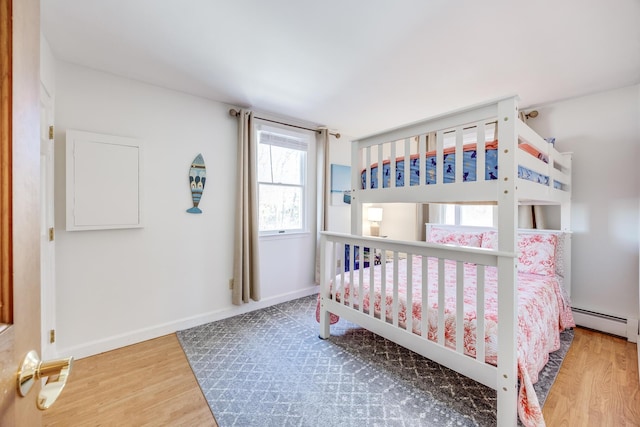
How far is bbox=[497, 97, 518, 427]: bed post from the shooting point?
1308 millimetres

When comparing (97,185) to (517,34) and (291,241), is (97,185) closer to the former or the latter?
(291,241)

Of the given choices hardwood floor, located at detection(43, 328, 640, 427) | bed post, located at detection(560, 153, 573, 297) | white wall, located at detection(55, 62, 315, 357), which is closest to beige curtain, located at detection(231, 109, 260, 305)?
white wall, located at detection(55, 62, 315, 357)

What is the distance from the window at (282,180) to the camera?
3156mm

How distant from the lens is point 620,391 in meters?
1.69

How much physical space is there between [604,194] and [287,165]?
10.5ft

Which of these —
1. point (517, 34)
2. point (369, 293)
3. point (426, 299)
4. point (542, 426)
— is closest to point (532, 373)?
point (542, 426)

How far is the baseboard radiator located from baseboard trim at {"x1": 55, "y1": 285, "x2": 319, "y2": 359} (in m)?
2.96

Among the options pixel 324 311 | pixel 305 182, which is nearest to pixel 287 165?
pixel 305 182

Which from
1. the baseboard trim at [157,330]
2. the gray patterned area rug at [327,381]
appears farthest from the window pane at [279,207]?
the gray patterned area rug at [327,381]

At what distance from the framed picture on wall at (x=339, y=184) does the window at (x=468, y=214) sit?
134 centimetres

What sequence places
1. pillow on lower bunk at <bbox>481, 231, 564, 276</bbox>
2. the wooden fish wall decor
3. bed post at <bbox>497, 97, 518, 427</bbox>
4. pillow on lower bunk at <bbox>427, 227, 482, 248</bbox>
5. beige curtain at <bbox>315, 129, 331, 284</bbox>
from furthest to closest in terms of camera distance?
1. beige curtain at <bbox>315, 129, 331, 284</bbox>
2. pillow on lower bunk at <bbox>427, 227, 482, 248</bbox>
3. the wooden fish wall decor
4. pillow on lower bunk at <bbox>481, 231, 564, 276</bbox>
5. bed post at <bbox>497, 97, 518, 427</bbox>

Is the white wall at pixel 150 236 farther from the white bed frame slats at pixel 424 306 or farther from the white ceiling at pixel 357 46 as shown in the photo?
the white bed frame slats at pixel 424 306

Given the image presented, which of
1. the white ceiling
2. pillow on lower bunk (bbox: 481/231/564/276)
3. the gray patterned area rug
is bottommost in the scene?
the gray patterned area rug

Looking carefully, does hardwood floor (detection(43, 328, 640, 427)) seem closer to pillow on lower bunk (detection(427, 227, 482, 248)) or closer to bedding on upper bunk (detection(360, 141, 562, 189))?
pillow on lower bunk (detection(427, 227, 482, 248))
